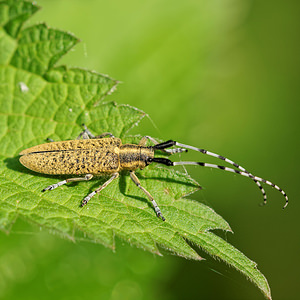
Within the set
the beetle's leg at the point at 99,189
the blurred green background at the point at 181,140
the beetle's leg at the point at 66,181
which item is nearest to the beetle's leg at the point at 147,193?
the beetle's leg at the point at 99,189

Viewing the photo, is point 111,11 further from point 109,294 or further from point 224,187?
point 109,294

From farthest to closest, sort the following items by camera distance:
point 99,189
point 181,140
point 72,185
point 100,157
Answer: point 181,140, point 100,157, point 72,185, point 99,189

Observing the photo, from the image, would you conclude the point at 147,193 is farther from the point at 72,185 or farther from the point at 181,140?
the point at 181,140

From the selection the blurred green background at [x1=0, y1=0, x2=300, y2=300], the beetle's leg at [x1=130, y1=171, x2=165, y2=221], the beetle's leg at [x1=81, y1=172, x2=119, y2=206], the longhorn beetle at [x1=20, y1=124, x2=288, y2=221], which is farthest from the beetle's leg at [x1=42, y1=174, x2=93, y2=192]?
the blurred green background at [x1=0, y1=0, x2=300, y2=300]

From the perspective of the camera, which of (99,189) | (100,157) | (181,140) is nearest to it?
(99,189)

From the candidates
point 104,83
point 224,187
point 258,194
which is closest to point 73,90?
point 104,83

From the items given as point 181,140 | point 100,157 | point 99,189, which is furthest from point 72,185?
point 181,140
